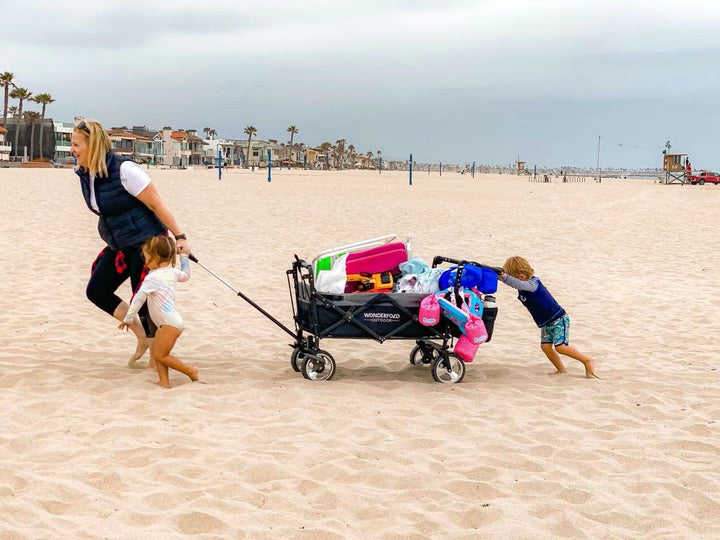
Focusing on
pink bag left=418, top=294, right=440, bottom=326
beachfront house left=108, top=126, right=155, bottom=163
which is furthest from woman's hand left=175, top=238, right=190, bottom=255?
beachfront house left=108, top=126, right=155, bottom=163

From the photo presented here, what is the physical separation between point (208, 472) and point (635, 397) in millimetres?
2985

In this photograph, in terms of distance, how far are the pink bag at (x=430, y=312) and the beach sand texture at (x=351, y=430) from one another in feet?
1.64

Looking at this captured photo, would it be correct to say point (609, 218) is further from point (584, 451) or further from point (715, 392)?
point (584, 451)

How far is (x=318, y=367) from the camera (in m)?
5.32

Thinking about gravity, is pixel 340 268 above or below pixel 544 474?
above

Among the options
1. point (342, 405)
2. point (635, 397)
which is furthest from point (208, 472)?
point (635, 397)

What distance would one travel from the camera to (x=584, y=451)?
13.5 feet

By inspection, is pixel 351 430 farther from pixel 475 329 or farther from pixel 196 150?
pixel 196 150

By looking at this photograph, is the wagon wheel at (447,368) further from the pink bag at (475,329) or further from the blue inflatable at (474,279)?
the blue inflatable at (474,279)

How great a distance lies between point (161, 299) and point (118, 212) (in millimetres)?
618

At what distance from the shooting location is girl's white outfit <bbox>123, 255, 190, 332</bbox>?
4859mm

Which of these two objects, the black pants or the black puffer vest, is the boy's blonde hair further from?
the black pants

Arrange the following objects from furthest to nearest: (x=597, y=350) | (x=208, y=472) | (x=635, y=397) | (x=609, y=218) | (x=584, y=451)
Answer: (x=609, y=218) < (x=597, y=350) < (x=635, y=397) < (x=584, y=451) < (x=208, y=472)

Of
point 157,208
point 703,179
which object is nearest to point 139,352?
point 157,208
